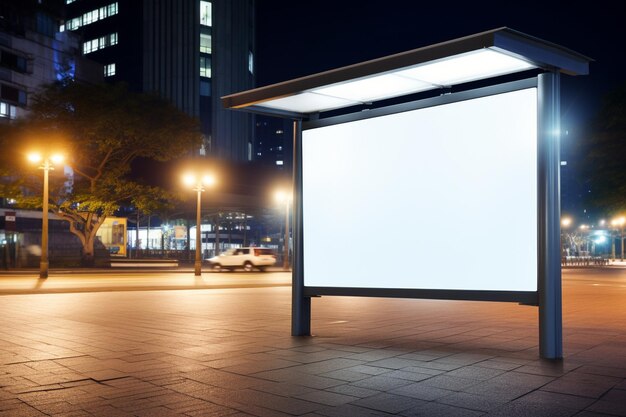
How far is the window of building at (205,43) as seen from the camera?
8788 cm

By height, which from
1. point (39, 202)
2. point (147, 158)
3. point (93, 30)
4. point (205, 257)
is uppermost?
point (93, 30)

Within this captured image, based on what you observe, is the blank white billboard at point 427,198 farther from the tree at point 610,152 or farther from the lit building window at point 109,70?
the lit building window at point 109,70

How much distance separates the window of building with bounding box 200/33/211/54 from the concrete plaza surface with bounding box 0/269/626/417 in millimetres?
78151

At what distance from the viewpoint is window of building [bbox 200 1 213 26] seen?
87.7m

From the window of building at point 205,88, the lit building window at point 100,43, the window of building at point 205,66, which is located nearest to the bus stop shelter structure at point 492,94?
the window of building at point 205,88

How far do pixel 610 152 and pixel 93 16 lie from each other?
8395 centimetres

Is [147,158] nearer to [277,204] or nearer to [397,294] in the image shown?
[277,204]

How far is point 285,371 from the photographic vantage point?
7367 millimetres

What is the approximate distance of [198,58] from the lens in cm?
8712

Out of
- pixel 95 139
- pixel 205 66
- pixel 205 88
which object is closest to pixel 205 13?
pixel 205 66

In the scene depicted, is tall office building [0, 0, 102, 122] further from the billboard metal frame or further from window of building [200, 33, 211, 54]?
the billboard metal frame

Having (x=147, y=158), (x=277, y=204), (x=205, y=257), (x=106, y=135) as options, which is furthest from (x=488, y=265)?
(x=205, y=257)

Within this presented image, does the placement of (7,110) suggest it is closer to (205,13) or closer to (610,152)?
(205,13)

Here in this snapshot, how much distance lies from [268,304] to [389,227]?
8387mm
